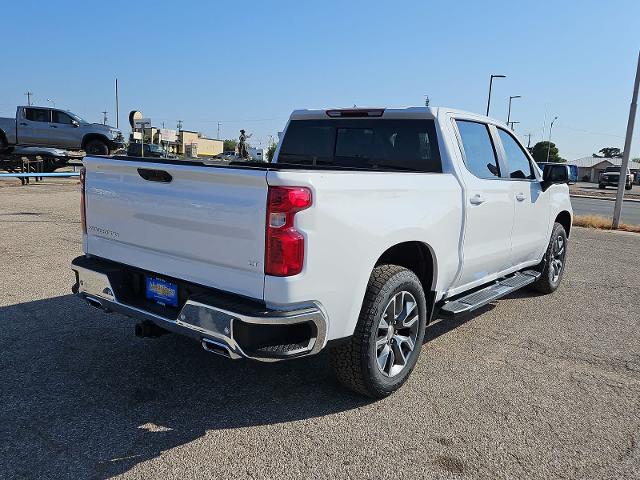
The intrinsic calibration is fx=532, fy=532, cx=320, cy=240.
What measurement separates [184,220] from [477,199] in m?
2.43

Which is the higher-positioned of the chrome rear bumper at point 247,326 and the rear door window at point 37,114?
the rear door window at point 37,114

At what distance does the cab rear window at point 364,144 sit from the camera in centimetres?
439

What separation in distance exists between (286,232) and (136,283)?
1.35m

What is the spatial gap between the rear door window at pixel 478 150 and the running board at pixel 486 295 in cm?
102

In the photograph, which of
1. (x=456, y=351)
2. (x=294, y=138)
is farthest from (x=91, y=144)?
(x=456, y=351)

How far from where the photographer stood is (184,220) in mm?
3086

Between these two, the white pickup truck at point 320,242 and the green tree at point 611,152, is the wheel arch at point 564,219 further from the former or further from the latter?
the green tree at point 611,152

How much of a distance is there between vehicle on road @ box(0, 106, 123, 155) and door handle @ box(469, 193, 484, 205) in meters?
19.5

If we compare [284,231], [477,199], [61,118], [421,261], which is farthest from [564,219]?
[61,118]

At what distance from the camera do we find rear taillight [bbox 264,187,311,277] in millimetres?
2723

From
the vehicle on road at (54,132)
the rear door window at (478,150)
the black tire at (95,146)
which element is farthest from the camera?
the black tire at (95,146)

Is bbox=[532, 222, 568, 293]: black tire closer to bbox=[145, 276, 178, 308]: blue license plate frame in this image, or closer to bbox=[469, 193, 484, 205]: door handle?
bbox=[469, 193, 484, 205]: door handle

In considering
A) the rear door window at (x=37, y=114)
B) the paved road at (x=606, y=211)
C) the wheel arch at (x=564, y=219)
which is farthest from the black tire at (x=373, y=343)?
the rear door window at (x=37, y=114)

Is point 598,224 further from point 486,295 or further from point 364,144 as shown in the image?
point 364,144
